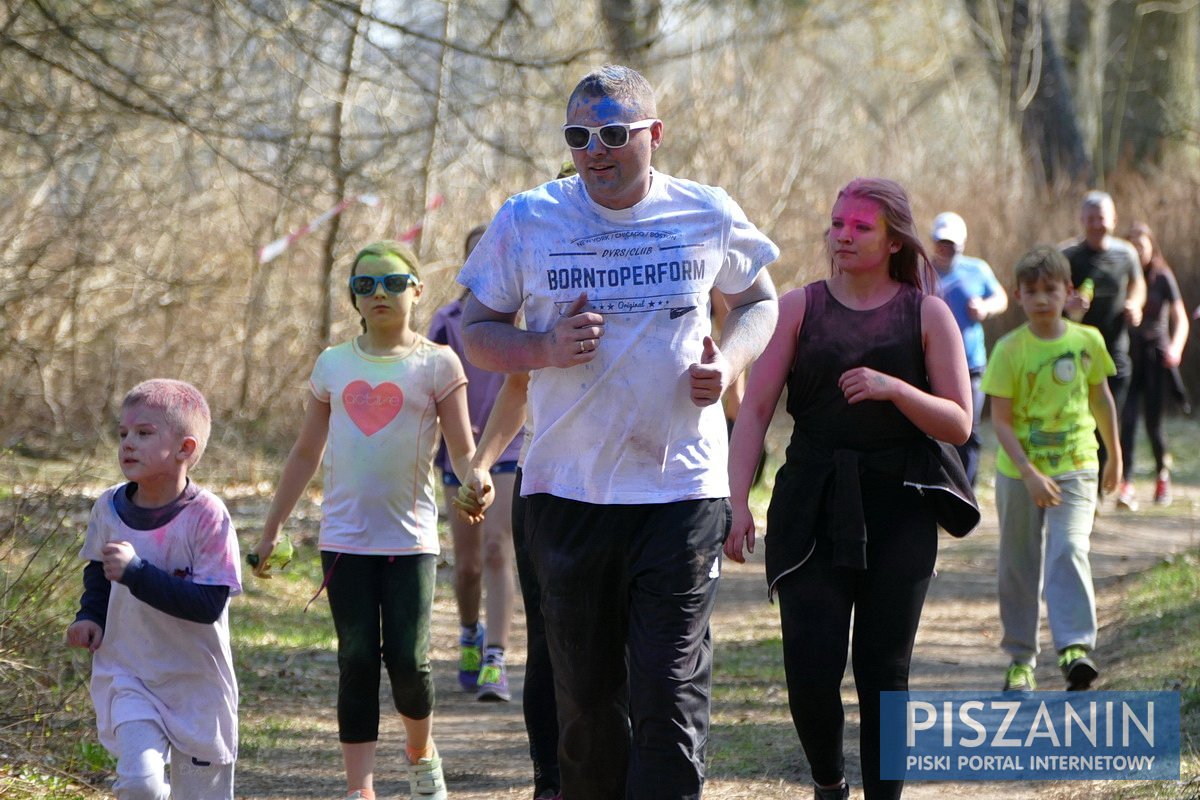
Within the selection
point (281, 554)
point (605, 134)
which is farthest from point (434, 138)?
point (605, 134)

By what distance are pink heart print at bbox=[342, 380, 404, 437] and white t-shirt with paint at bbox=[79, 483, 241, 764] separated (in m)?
1.28

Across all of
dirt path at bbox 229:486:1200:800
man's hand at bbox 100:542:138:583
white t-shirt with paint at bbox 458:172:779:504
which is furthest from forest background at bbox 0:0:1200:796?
white t-shirt with paint at bbox 458:172:779:504

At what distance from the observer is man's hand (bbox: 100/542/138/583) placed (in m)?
3.98

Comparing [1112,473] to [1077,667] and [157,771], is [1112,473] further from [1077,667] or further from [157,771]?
[157,771]

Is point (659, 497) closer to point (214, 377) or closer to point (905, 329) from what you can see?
point (905, 329)

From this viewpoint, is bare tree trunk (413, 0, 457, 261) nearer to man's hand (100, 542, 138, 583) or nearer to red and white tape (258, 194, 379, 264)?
red and white tape (258, 194, 379, 264)

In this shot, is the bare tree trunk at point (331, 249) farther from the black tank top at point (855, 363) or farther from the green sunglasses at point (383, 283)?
the black tank top at point (855, 363)

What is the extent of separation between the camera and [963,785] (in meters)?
5.91

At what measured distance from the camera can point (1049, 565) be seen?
22.8ft

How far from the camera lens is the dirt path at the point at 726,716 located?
5957 millimetres

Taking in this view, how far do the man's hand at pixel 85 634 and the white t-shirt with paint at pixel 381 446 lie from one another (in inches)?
52.3

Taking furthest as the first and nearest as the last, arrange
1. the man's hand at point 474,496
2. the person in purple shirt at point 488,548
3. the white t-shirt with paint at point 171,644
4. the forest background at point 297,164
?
1. the forest background at point 297,164
2. the person in purple shirt at point 488,548
3. the man's hand at point 474,496
4. the white t-shirt with paint at point 171,644

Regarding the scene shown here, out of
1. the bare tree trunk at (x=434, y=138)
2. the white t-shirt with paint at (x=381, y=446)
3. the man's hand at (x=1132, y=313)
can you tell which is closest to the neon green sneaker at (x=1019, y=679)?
the white t-shirt with paint at (x=381, y=446)

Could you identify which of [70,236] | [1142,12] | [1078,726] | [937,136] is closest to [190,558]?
[1078,726]
